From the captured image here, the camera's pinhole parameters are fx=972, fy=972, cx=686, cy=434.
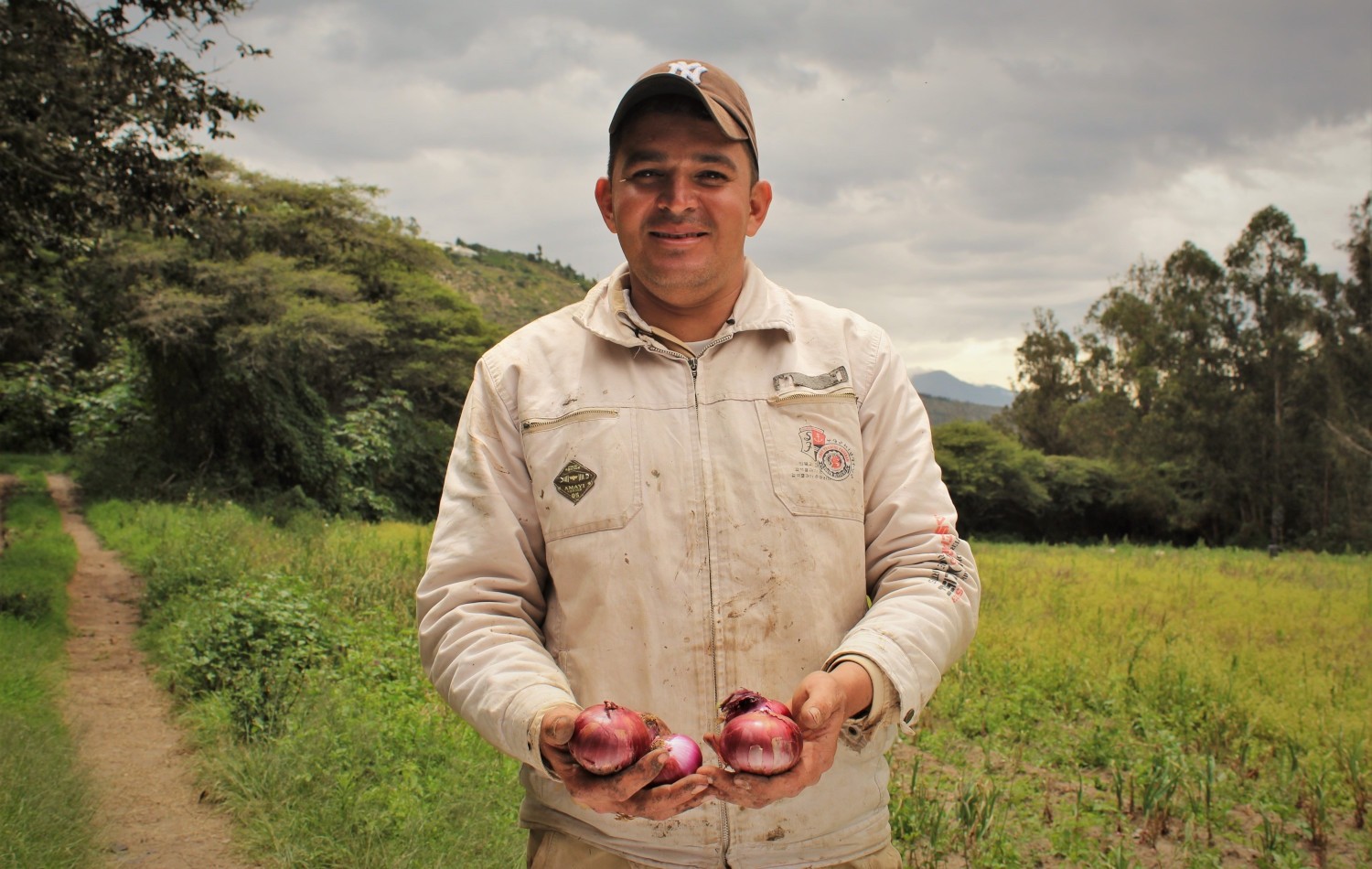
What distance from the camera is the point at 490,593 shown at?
70.8 inches

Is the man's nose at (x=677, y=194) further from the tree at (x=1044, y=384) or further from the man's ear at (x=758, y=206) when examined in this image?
the tree at (x=1044, y=384)

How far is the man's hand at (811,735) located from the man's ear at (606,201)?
103 cm

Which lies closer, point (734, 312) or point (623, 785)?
point (623, 785)

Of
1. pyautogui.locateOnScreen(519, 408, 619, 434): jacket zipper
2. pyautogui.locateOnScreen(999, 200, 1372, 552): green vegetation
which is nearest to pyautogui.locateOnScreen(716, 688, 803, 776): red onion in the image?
pyautogui.locateOnScreen(519, 408, 619, 434): jacket zipper

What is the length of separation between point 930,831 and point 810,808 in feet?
9.45

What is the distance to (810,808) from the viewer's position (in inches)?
70.4

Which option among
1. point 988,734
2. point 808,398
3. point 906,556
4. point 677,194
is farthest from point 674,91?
point 988,734

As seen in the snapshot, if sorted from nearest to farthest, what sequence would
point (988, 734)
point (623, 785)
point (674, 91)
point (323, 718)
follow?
point (623, 785) → point (674, 91) → point (323, 718) → point (988, 734)

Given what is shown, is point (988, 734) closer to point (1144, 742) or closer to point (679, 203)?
point (1144, 742)

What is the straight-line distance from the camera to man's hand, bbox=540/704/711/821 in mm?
1542

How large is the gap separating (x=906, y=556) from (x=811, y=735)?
411 mm

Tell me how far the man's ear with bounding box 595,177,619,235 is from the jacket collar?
0.13 metres

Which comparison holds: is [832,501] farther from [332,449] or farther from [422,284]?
[422,284]

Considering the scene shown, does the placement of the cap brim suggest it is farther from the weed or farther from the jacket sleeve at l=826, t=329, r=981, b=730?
the weed
